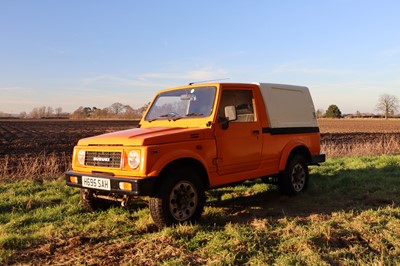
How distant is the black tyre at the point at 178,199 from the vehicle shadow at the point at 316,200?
0.35 metres

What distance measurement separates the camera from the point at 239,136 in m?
5.77

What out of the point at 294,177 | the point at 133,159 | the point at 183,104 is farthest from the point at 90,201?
the point at 294,177

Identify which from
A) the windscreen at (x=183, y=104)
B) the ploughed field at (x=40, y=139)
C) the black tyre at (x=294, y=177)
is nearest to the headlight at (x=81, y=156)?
the windscreen at (x=183, y=104)

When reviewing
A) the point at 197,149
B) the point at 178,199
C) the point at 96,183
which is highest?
Result: the point at 197,149

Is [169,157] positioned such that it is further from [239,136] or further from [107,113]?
[107,113]

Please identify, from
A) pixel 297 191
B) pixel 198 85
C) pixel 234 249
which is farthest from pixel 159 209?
pixel 297 191

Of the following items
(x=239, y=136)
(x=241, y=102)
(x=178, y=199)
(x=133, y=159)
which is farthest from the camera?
(x=241, y=102)

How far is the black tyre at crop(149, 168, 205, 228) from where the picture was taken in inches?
185

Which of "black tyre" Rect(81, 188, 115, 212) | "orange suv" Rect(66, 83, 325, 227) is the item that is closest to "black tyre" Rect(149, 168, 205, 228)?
"orange suv" Rect(66, 83, 325, 227)

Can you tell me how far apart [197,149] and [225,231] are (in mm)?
1205

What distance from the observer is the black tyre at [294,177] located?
6777 millimetres

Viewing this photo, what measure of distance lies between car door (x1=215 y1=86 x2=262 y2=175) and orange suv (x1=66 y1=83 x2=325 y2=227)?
0.02m

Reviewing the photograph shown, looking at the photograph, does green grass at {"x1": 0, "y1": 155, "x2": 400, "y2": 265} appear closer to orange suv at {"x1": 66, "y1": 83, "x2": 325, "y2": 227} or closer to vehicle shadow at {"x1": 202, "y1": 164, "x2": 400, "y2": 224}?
vehicle shadow at {"x1": 202, "y1": 164, "x2": 400, "y2": 224}

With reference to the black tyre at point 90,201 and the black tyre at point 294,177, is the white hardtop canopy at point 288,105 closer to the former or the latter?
the black tyre at point 294,177
